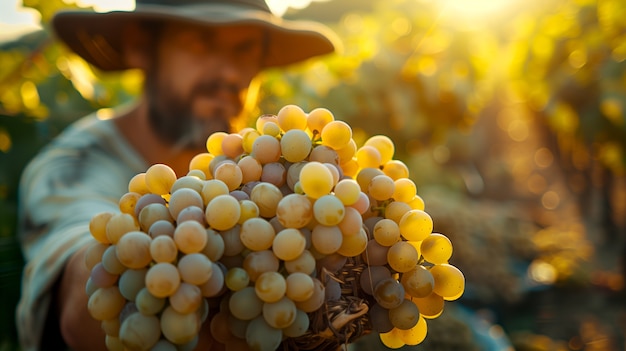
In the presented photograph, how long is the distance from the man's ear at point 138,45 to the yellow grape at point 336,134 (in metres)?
0.68

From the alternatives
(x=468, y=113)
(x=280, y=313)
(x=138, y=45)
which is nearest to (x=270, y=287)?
(x=280, y=313)

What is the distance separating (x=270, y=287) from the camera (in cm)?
32

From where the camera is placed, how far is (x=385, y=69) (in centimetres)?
153

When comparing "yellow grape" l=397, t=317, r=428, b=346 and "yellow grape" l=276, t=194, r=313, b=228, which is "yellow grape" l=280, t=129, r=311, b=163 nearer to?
"yellow grape" l=276, t=194, r=313, b=228

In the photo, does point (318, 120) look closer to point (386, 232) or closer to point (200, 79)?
point (386, 232)

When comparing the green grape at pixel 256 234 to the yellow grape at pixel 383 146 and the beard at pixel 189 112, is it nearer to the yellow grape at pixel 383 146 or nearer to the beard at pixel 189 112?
the yellow grape at pixel 383 146

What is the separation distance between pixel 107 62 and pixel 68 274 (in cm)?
70

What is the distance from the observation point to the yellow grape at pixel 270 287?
1.06ft

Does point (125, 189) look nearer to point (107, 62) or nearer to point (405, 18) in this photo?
point (107, 62)

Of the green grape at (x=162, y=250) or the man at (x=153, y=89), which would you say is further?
the man at (x=153, y=89)

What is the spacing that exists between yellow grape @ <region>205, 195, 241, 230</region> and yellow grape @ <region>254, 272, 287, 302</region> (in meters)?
0.04

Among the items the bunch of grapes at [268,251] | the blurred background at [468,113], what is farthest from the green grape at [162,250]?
the blurred background at [468,113]

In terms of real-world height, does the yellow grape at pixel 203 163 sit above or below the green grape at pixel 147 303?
above

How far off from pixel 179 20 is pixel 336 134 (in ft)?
1.82
